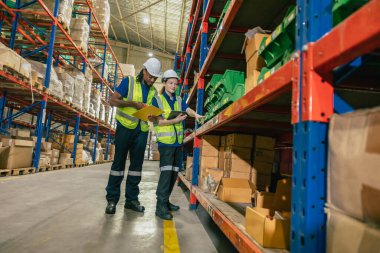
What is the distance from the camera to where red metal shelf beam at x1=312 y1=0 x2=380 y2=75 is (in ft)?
2.34

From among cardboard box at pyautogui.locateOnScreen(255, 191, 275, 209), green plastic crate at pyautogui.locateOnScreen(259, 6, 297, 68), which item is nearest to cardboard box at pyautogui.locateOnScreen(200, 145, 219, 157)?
cardboard box at pyautogui.locateOnScreen(255, 191, 275, 209)

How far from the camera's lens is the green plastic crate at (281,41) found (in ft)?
4.48

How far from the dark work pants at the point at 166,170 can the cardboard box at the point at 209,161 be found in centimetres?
39

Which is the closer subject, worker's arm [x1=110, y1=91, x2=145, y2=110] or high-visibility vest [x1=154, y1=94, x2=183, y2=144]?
worker's arm [x1=110, y1=91, x2=145, y2=110]

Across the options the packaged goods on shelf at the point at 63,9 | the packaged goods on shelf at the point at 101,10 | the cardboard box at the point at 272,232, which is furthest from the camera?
the packaged goods on shelf at the point at 101,10

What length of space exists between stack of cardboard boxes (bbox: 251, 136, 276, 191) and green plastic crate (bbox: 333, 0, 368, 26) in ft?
7.28

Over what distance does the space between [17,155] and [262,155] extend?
18.3 ft

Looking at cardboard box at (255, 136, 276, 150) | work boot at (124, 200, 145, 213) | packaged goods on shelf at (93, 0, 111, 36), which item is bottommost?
work boot at (124, 200, 145, 213)

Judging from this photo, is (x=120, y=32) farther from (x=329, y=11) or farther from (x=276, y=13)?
(x=329, y=11)

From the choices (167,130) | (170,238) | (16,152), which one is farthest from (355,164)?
(16,152)

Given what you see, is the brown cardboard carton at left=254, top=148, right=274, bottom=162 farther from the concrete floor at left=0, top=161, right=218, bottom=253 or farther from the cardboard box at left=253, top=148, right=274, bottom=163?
the concrete floor at left=0, top=161, right=218, bottom=253

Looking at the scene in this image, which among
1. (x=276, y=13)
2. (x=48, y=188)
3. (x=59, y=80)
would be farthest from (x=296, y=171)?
(x=59, y=80)

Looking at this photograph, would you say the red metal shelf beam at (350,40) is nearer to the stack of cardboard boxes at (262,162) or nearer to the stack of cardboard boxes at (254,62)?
the stack of cardboard boxes at (254,62)

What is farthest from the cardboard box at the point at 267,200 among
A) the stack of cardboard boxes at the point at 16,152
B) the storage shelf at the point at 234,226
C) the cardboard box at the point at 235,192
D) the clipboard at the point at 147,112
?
the stack of cardboard boxes at the point at 16,152
